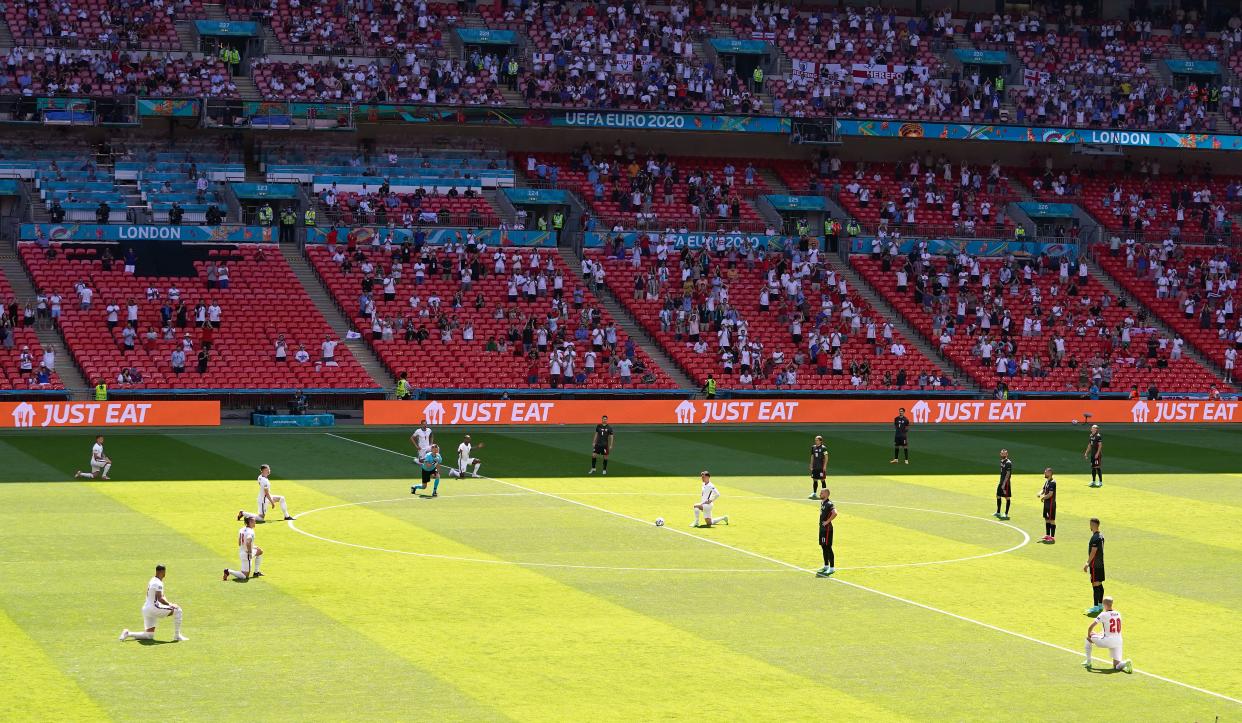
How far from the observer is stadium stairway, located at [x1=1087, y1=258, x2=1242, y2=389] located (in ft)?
245

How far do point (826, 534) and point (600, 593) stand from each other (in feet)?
15.2

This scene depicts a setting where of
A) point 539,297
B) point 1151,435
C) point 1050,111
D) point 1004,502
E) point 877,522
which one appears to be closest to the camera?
point 877,522

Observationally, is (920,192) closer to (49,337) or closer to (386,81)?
(386,81)

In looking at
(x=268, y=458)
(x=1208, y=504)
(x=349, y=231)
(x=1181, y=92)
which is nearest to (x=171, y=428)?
(x=268, y=458)

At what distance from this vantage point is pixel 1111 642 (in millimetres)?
25281

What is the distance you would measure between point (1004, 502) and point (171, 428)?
28.5 meters

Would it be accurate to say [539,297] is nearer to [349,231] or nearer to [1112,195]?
[349,231]

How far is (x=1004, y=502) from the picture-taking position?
145 ft

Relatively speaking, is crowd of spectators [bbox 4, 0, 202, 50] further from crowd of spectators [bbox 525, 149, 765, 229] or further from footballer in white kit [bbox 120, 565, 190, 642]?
footballer in white kit [bbox 120, 565, 190, 642]

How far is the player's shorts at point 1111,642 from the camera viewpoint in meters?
25.3

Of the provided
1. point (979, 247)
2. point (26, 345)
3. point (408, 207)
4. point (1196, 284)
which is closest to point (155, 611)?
point (26, 345)

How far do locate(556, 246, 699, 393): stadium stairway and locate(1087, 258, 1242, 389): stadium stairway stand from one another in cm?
2326

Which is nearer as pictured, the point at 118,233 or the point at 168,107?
the point at 118,233

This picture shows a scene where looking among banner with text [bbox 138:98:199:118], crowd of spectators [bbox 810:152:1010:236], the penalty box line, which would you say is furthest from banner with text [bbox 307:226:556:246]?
the penalty box line
